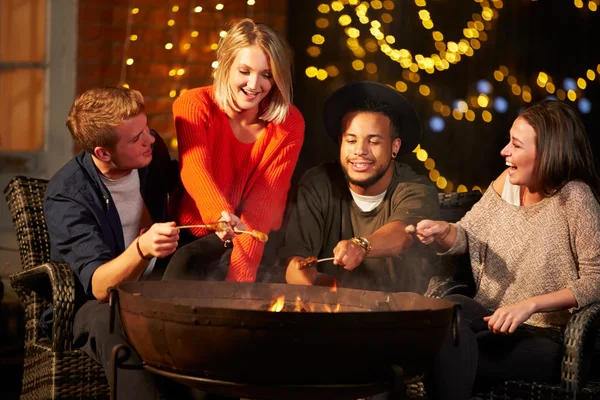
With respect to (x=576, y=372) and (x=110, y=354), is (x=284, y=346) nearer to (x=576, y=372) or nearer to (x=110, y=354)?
(x=110, y=354)

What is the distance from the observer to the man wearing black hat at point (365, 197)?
3109 millimetres

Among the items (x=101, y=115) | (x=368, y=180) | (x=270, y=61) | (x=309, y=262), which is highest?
(x=270, y=61)

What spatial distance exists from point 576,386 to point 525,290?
0.41 m

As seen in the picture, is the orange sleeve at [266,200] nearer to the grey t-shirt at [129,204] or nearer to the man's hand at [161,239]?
the grey t-shirt at [129,204]

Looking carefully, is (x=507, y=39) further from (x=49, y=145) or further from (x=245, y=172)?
(x=49, y=145)

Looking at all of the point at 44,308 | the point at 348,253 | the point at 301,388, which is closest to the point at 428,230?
the point at 348,253

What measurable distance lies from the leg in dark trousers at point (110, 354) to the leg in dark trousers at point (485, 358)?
2.31ft

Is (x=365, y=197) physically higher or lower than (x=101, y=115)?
lower

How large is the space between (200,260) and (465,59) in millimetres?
1872

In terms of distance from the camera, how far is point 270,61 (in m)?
3.08

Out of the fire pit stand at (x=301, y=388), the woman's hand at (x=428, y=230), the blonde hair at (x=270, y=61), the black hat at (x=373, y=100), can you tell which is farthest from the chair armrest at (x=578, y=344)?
the blonde hair at (x=270, y=61)

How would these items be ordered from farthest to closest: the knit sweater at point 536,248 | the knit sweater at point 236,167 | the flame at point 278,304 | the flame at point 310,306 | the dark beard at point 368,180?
the dark beard at point 368,180 → the knit sweater at point 236,167 → the knit sweater at point 536,248 → the flame at point 310,306 → the flame at point 278,304

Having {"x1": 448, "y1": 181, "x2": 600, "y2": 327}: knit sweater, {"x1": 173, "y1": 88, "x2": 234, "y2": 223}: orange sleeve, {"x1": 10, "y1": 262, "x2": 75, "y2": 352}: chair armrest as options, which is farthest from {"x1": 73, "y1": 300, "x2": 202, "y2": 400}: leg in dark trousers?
{"x1": 448, "y1": 181, "x2": 600, "y2": 327}: knit sweater

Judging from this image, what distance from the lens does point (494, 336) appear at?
109 inches
